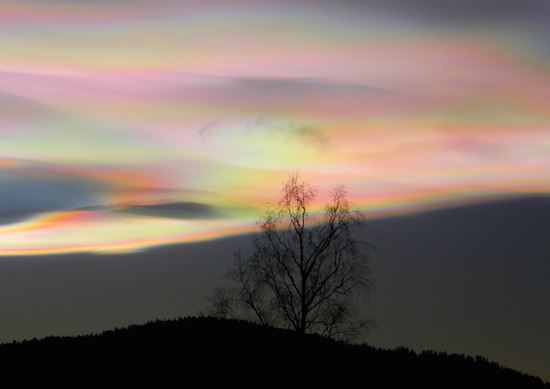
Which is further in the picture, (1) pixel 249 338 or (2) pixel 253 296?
(2) pixel 253 296

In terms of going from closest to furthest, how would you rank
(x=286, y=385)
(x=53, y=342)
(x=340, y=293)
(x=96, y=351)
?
(x=286, y=385) → (x=96, y=351) → (x=53, y=342) → (x=340, y=293)

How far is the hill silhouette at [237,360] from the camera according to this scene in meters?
21.9

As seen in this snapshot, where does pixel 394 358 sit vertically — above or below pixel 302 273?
below

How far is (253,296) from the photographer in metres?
43.5

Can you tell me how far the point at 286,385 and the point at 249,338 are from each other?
459 centimetres

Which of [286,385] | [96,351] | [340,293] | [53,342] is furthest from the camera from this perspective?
[340,293]

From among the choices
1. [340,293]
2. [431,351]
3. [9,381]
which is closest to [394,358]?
[431,351]

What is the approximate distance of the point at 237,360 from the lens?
23.4 m

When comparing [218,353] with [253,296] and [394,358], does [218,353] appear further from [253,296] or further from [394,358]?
[253,296]

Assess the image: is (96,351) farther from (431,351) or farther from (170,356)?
(431,351)

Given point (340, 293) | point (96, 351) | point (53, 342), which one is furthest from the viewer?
point (340, 293)

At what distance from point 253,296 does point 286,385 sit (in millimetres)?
22257

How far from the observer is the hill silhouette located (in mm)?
21922

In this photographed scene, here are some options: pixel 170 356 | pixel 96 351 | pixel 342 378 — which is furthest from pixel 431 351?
pixel 96 351
